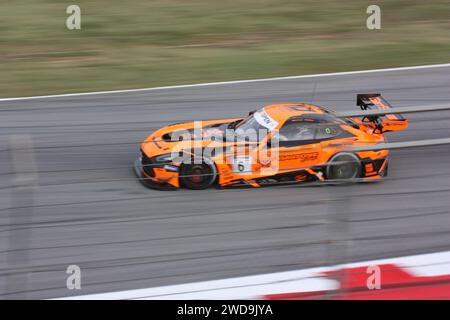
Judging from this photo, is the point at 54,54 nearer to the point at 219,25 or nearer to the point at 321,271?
the point at 219,25

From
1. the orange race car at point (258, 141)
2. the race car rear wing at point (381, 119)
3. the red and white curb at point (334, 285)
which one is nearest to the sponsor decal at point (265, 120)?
the orange race car at point (258, 141)

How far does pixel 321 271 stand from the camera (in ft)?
15.5

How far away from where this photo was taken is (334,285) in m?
4.02

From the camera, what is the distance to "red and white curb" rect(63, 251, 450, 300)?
Result: 14.1 ft

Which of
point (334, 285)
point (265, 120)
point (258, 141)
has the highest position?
point (265, 120)

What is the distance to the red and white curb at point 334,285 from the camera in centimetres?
430

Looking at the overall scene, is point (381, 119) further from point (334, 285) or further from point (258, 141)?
point (334, 285)

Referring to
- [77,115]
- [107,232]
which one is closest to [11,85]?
[77,115]

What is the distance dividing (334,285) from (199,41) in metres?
10.4

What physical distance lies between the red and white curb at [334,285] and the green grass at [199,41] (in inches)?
278

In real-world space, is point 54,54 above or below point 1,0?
below

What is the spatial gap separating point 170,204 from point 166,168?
279cm

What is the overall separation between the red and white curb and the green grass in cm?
706

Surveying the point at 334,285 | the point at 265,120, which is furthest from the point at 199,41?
the point at 334,285
